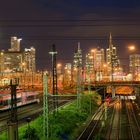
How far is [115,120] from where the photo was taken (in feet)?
200

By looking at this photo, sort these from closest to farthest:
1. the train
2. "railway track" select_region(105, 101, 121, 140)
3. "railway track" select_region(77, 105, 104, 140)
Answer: "railway track" select_region(77, 105, 104, 140) → "railway track" select_region(105, 101, 121, 140) → the train

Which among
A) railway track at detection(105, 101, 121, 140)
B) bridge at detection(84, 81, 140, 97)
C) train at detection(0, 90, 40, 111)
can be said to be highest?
bridge at detection(84, 81, 140, 97)

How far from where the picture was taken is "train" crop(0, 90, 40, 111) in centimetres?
5676

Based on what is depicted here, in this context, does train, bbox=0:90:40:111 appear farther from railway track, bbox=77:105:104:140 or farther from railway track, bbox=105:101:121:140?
railway track, bbox=105:101:121:140

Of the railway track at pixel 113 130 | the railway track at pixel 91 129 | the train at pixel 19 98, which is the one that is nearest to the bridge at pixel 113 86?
the train at pixel 19 98

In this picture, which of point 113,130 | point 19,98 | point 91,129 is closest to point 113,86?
point 19,98

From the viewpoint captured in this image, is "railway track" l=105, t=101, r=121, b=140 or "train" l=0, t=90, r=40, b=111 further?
"train" l=0, t=90, r=40, b=111

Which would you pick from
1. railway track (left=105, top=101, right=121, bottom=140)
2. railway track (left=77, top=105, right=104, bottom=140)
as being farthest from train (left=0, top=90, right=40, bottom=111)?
railway track (left=105, top=101, right=121, bottom=140)

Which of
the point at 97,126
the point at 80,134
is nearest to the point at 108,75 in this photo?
the point at 97,126

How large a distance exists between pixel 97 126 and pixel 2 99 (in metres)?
12.5

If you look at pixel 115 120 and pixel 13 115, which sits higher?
pixel 13 115

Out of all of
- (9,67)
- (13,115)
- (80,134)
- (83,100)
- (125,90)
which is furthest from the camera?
(9,67)

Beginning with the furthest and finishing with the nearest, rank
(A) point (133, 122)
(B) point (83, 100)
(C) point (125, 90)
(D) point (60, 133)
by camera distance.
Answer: (C) point (125, 90)
(B) point (83, 100)
(A) point (133, 122)
(D) point (60, 133)

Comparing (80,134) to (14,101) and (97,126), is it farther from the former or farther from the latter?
(14,101)
